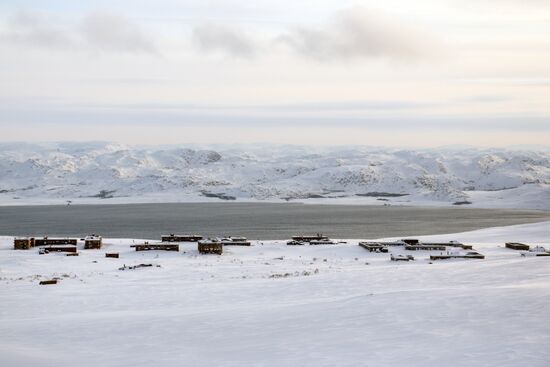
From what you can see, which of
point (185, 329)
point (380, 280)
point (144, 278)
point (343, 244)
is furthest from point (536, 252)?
point (185, 329)

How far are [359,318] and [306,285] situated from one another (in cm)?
1064

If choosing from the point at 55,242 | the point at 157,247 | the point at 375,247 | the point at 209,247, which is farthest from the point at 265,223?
the point at 375,247

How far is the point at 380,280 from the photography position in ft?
98.1

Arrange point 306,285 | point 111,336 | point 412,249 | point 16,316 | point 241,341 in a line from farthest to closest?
point 412,249 → point 306,285 → point 16,316 → point 111,336 → point 241,341

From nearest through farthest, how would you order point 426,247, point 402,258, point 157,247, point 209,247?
point 402,258, point 157,247, point 209,247, point 426,247

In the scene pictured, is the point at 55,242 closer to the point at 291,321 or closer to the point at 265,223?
the point at 291,321

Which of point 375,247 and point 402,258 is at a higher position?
point 375,247

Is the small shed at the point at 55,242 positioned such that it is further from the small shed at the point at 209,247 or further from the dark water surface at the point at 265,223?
the dark water surface at the point at 265,223

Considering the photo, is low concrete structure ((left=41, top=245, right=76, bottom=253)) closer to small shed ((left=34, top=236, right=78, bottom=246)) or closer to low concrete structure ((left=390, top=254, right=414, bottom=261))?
small shed ((left=34, top=236, right=78, bottom=246))

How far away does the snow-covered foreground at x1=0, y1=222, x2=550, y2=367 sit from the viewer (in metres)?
14.4

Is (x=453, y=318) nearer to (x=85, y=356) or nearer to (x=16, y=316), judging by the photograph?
(x=85, y=356)

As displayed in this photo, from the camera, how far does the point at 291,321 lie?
18172 millimetres

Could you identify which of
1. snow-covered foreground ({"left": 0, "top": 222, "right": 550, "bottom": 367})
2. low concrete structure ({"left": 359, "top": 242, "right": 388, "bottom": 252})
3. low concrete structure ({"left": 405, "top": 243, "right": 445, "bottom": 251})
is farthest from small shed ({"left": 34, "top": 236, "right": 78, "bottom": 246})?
low concrete structure ({"left": 405, "top": 243, "right": 445, "bottom": 251})

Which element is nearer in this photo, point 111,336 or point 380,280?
point 111,336
